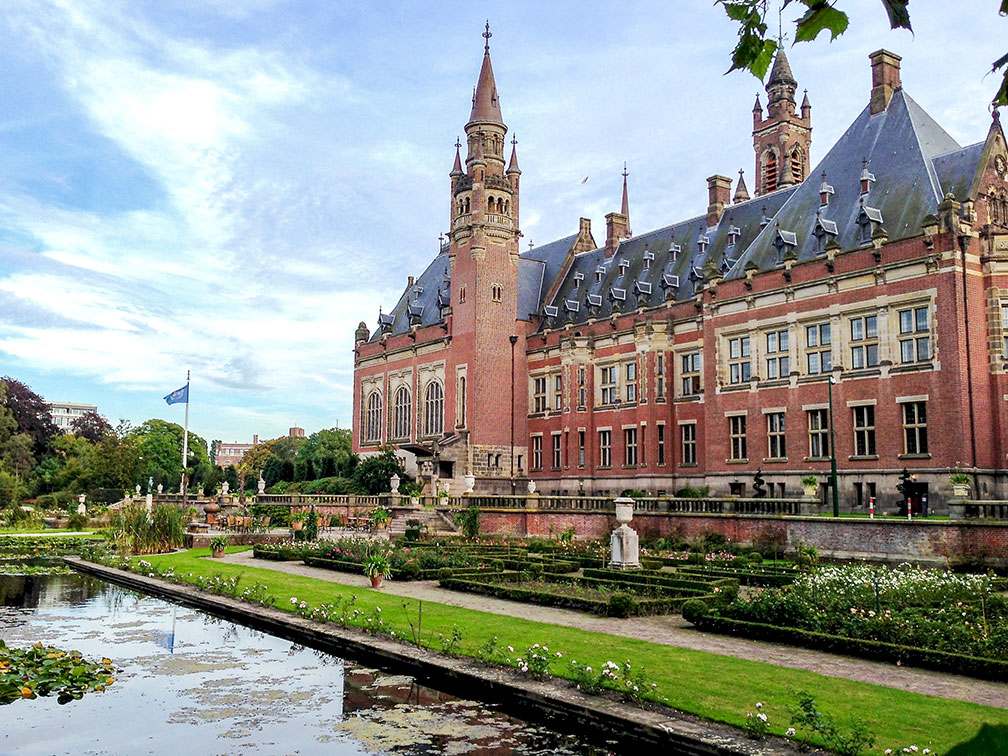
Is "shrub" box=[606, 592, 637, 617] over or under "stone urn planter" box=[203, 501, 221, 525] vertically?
under

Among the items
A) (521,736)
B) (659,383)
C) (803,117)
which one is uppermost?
(803,117)

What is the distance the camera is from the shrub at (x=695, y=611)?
17094 millimetres

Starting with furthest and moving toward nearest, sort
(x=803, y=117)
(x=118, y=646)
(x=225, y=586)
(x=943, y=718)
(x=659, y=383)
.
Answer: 1. (x=803, y=117)
2. (x=659, y=383)
3. (x=225, y=586)
4. (x=118, y=646)
5. (x=943, y=718)

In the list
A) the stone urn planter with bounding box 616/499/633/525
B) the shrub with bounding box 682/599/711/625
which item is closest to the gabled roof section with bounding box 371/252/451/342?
Answer: the stone urn planter with bounding box 616/499/633/525

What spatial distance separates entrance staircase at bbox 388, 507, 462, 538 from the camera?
45.3 metres

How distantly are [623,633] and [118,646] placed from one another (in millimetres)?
9229

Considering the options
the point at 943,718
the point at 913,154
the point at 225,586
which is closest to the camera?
the point at 943,718

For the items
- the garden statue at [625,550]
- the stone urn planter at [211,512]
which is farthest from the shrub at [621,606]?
the stone urn planter at [211,512]

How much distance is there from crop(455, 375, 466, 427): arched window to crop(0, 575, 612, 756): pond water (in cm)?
4110

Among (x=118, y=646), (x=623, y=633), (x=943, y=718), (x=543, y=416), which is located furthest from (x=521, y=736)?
(x=543, y=416)

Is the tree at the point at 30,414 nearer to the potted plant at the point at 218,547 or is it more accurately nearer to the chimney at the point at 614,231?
the chimney at the point at 614,231

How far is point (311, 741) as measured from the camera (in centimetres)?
1052

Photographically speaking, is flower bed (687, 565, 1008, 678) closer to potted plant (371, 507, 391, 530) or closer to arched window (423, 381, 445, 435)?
potted plant (371, 507, 391, 530)

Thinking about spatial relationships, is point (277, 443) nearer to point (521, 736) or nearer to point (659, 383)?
point (659, 383)
